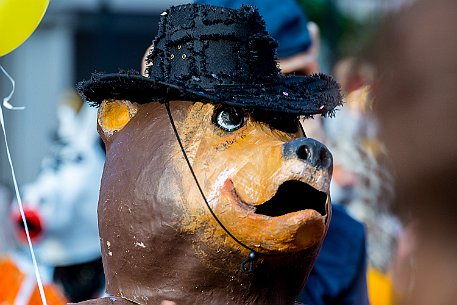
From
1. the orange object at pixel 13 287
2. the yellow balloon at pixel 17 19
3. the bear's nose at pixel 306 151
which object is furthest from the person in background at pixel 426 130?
the orange object at pixel 13 287

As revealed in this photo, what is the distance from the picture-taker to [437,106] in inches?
56.5

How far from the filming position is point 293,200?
1.95 meters

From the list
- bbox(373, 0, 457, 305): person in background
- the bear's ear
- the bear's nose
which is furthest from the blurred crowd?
the bear's ear

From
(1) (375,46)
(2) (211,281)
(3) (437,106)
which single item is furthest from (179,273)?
(3) (437,106)

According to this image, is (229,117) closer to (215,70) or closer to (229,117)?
(229,117)

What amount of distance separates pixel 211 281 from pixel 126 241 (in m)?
0.20

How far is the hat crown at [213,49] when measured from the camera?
80.0 inches

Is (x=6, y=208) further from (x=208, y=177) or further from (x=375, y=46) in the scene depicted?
(x=375, y=46)

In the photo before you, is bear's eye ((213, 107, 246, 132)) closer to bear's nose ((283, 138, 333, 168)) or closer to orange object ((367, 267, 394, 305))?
bear's nose ((283, 138, 333, 168))

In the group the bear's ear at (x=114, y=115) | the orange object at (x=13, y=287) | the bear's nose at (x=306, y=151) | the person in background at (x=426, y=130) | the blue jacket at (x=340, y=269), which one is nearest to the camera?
the person in background at (x=426, y=130)

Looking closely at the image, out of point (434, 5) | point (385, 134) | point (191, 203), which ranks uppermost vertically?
point (434, 5)

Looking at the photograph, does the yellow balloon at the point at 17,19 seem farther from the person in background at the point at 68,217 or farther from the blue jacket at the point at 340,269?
the person in background at the point at 68,217

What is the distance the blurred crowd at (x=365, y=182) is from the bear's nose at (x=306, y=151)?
13cm

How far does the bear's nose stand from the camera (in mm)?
1888
